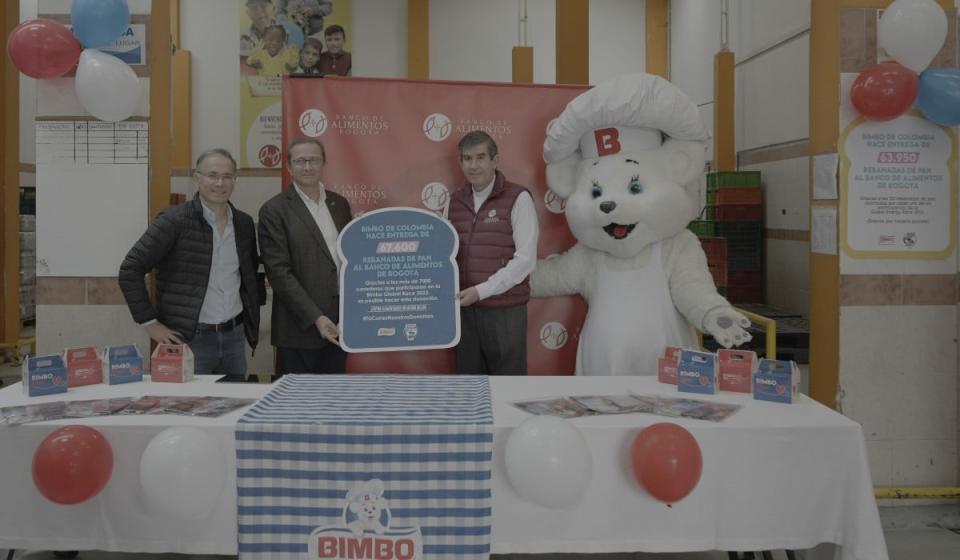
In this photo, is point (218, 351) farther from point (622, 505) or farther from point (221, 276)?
point (622, 505)

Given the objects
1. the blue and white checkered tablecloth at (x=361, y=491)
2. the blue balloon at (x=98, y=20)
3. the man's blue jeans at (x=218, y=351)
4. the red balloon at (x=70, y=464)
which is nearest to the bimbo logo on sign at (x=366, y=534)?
the blue and white checkered tablecloth at (x=361, y=491)

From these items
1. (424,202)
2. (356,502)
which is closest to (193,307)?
(424,202)

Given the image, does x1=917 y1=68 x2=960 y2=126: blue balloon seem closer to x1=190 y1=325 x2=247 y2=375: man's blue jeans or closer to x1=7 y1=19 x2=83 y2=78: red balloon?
x1=190 y1=325 x2=247 y2=375: man's blue jeans

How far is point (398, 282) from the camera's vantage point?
3.33 metres

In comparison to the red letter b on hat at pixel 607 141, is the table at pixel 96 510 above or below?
below

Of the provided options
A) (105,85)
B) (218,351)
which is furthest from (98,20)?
(218,351)

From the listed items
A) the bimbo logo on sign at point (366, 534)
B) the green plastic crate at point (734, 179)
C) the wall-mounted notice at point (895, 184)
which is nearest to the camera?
the bimbo logo on sign at point (366, 534)

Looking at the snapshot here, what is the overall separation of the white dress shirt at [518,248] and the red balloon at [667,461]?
137 centimetres

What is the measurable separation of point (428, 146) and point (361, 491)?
2.33 m

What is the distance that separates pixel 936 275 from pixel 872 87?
99cm

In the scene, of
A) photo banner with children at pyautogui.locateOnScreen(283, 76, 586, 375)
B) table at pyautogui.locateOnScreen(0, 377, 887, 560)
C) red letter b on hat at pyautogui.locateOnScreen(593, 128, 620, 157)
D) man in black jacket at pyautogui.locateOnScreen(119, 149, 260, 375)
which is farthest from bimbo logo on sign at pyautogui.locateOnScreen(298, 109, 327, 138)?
table at pyautogui.locateOnScreen(0, 377, 887, 560)

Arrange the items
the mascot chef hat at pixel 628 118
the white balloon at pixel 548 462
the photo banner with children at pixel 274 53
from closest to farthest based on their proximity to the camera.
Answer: the white balloon at pixel 548 462
the mascot chef hat at pixel 628 118
the photo banner with children at pixel 274 53

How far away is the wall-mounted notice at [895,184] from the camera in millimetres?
3824

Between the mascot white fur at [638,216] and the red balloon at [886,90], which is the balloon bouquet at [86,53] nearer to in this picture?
the mascot white fur at [638,216]
